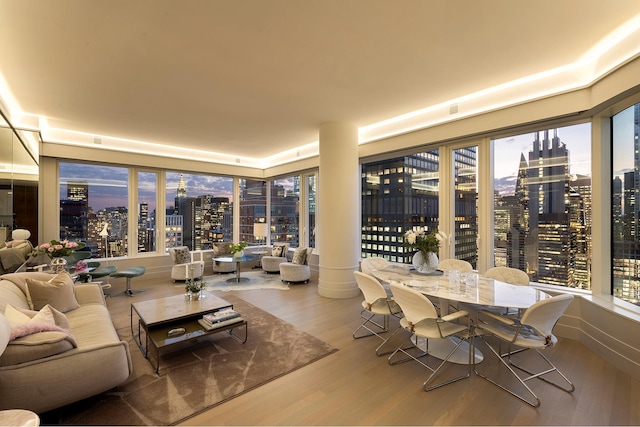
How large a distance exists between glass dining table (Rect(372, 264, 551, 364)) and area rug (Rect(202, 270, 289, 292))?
122 inches

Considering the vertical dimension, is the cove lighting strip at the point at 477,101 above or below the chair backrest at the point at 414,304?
above

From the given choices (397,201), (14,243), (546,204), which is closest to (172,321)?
(14,243)

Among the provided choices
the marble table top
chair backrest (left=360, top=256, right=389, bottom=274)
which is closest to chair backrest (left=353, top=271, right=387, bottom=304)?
the marble table top

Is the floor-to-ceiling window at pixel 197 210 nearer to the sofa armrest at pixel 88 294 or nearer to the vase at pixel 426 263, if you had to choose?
the sofa armrest at pixel 88 294

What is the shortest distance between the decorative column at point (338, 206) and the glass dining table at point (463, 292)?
1.53 meters

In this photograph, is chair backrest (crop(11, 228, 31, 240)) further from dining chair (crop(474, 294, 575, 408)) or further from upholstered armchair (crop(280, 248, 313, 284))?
dining chair (crop(474, 294, 575, 408))

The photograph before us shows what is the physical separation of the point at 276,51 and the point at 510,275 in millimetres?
3766

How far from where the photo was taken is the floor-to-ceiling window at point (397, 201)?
5.04 metres

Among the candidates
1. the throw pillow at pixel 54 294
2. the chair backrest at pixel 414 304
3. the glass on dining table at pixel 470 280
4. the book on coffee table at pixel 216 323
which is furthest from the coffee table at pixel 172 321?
the glass on dining table at pixel 470 280

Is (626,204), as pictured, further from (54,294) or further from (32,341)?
(54,294)

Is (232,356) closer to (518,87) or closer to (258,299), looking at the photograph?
(258,299)

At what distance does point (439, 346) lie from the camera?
3.12 metres

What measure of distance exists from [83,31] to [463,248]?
5.52 metres

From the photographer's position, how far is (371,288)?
3.09 m
